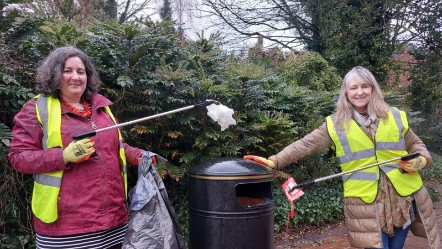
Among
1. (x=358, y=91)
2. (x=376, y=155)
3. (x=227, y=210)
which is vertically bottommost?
(x=227, y=210)

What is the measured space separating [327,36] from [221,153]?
7772 millimetres

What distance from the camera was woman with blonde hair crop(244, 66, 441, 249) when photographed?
2695 millimetres

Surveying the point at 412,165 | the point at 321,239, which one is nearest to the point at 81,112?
the point at 412,165

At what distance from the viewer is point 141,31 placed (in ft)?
13.5

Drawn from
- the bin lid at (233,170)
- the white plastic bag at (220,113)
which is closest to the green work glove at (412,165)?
the bin lid at (233,170)

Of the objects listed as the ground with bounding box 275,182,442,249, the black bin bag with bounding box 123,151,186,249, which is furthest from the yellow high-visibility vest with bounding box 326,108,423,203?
the ground with bounding box 275,182,442,249

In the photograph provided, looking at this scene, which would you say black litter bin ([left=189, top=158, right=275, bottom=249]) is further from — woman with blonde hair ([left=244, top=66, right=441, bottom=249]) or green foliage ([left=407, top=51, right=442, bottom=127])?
green foliage ([left=407, top=51, right=442, bottom=127])

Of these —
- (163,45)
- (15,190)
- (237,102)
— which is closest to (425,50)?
(237,102)

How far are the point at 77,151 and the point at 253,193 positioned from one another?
58.8 inches

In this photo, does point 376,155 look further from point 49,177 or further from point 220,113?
point 49,177

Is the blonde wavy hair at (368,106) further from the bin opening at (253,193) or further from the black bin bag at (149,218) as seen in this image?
the black bin bag at (149,218)

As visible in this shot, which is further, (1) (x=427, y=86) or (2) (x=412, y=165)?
(1) (x=427, y=86)

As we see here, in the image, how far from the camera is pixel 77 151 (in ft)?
7.14

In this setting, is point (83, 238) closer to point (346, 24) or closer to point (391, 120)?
point (391, 120)
